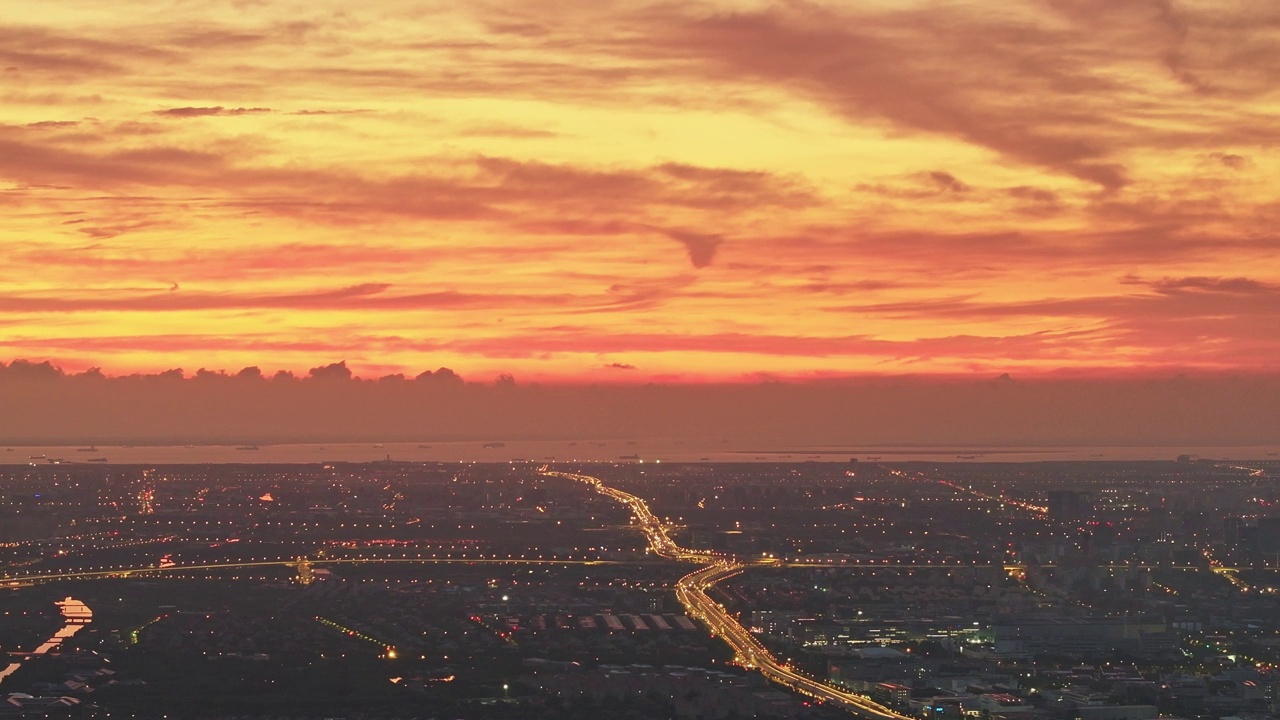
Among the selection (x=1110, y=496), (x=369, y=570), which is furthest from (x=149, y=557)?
(x=1110, y=496)

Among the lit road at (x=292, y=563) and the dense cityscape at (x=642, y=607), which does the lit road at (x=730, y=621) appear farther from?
the lit road at (x=292, y=563)

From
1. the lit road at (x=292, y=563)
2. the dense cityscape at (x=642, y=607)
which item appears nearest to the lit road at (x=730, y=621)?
the dense cityscape at (x=642, y=607)

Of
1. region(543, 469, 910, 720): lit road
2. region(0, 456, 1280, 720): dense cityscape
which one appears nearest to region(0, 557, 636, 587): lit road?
region(0, 456, 1280, 720): dense cityscape

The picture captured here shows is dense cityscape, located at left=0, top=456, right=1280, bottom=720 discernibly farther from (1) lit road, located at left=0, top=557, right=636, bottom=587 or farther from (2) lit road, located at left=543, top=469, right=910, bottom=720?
(1) lit road, located at left=0, top=557, right=636, bottom=587

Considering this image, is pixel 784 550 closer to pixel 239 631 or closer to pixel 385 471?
pixel 239 631

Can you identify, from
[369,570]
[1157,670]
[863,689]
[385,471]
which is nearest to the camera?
[863,689]
